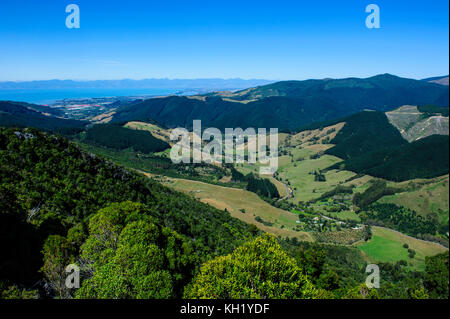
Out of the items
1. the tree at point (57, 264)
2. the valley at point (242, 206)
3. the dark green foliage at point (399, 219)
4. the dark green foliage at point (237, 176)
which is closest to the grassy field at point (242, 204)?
the valley at point (242, 206)

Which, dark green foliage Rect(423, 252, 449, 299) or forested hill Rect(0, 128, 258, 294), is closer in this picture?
forested hill Rect(0, 128, 258, 294)

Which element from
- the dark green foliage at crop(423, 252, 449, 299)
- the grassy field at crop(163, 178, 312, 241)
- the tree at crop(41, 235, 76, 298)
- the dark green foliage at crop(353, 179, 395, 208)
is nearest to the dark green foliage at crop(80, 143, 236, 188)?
the grassy field at crop(163, 178, 312, 241)

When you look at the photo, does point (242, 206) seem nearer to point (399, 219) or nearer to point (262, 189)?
point (262, 189)

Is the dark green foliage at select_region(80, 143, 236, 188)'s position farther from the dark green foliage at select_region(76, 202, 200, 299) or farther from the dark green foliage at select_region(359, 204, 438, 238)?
the dark green foliage at select_region(76, 202, 200, 299)

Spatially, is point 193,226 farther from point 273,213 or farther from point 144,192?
point 273,213

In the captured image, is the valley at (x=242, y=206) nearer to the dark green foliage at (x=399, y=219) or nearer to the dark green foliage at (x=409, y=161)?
the dark green foliage at (x=399, y=219)

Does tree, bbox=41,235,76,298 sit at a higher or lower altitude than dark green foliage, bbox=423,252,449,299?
higher
